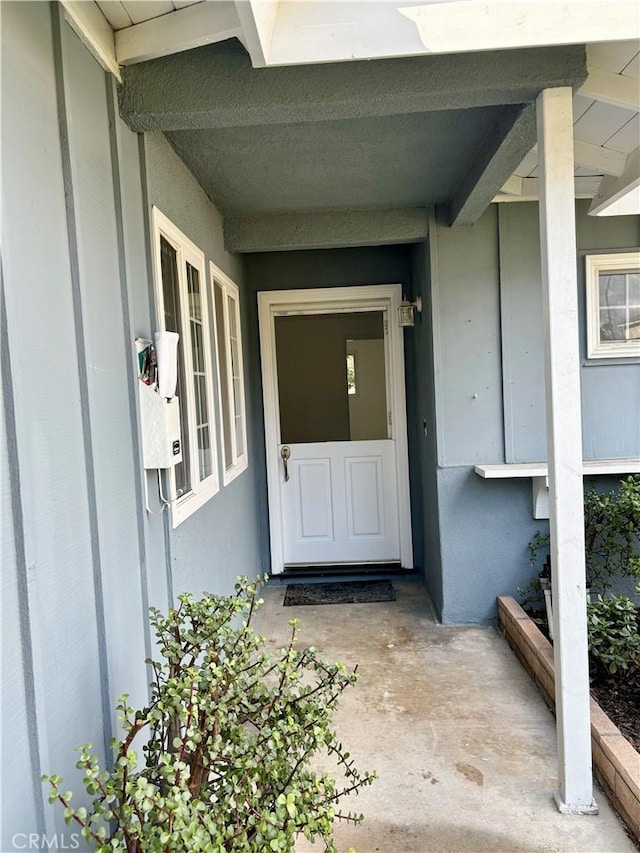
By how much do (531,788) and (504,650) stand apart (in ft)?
3.55

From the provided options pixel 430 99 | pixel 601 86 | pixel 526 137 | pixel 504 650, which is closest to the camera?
pixel 430 99

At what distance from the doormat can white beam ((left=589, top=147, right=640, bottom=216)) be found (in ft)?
8.99

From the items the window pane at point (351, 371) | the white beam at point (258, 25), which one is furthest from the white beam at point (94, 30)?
the window pane at point (351, 371)

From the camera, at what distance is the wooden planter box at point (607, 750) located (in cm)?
171

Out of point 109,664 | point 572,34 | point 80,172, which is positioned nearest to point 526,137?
point 572,34

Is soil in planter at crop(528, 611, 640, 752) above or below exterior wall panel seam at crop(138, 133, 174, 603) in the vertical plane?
below

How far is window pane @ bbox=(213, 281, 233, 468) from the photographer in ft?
10.4

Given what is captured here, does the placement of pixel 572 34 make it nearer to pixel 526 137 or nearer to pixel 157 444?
pixel 526 137

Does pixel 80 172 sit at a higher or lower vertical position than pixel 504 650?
higher

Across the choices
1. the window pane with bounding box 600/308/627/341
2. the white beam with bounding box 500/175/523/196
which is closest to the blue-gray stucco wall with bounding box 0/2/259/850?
the white beam with bounding box 500/175/523/196

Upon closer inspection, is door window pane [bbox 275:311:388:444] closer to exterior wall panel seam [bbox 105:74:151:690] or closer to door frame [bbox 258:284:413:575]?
door frame [bbox 258:284:413:575]

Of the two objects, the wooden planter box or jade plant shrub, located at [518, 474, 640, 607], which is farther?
jade plant shrub, located at [518, 474, 640, 607]

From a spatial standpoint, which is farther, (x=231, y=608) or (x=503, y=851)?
(x=503, y=851)

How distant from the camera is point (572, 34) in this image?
5.14ft
